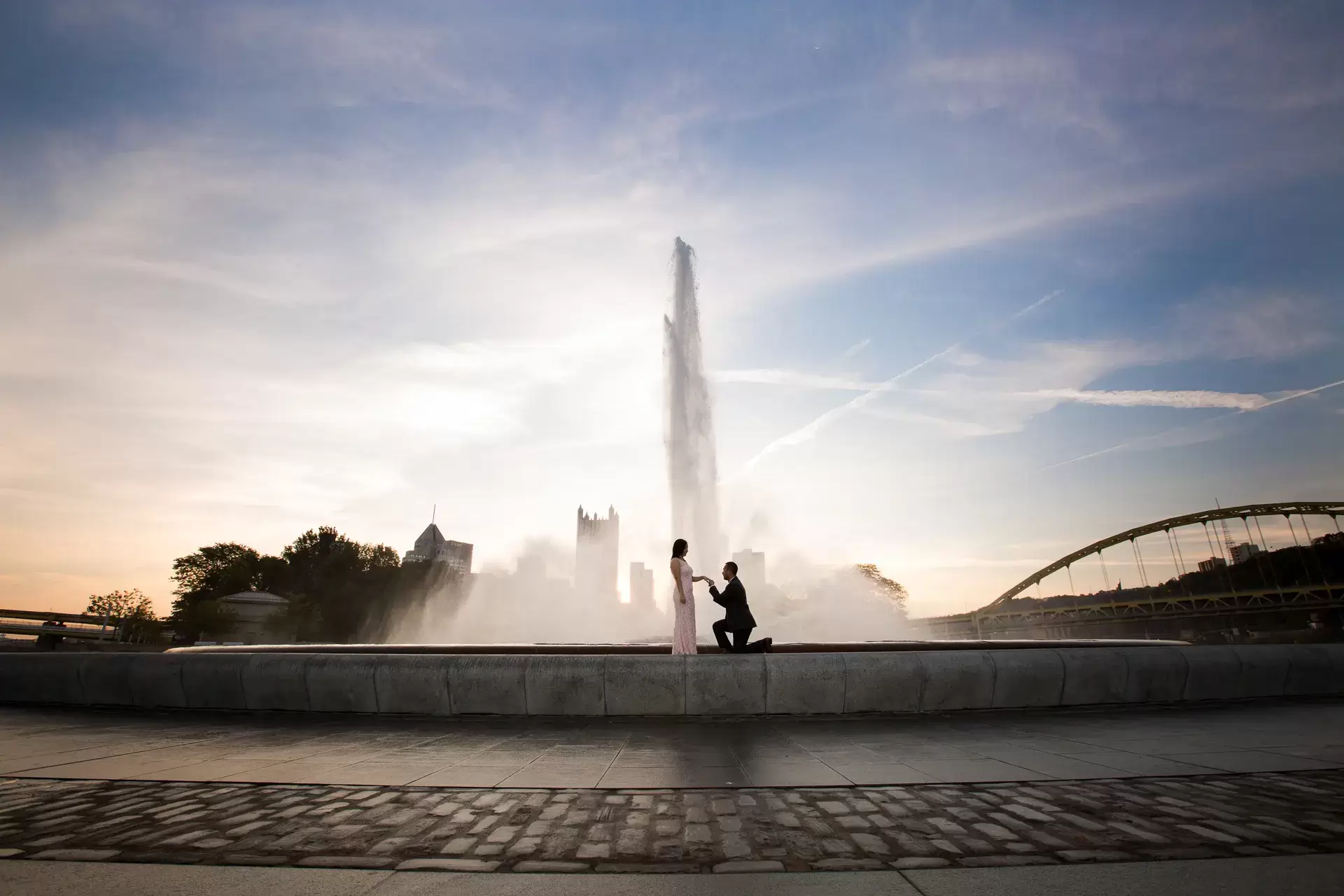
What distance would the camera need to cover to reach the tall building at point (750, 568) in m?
44.3

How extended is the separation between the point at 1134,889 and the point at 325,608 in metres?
89.9

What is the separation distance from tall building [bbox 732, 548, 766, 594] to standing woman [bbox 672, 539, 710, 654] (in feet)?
107

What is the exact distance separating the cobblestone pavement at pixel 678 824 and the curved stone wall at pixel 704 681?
13.1 feet

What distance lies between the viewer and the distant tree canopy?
7781 cm

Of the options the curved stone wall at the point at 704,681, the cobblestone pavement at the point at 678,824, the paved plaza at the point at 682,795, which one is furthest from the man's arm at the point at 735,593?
the cobblestone pavement at the point at 678,824

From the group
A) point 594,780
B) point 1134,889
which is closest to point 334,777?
point 594,780

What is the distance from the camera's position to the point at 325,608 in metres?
78.9

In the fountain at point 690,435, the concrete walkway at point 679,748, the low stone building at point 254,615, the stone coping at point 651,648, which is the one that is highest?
the fountain at point 690,435

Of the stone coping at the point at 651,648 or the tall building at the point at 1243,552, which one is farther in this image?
the tall building at the point at 1243,552

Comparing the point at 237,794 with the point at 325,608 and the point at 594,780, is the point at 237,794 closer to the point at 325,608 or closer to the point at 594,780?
the point at 594,780

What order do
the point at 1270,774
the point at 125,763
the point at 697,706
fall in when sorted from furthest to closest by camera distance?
the point at 697,706, the point at 125,763, the point at 1270,774

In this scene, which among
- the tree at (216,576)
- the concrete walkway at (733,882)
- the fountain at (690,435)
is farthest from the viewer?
the tree at (216,576)

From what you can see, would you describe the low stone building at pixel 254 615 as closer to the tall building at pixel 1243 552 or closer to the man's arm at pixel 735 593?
the man's arm at pixel 735 593

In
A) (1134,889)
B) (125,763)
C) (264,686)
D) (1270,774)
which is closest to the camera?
(1134,889)
